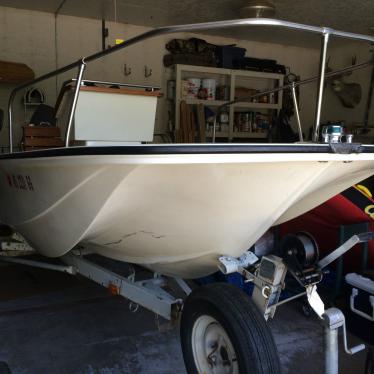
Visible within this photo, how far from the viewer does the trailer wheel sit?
4.73 feet

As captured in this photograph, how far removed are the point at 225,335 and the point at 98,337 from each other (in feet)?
3.12

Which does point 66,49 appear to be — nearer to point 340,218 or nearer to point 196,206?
point 340,218

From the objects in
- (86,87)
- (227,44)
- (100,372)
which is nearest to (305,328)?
(100,372)

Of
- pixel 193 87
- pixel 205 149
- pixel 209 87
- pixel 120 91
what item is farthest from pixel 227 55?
pixel 205 149

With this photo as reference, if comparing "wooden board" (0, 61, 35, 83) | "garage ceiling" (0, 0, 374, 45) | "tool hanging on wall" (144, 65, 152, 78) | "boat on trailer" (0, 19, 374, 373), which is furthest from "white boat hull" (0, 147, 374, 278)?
"tool hanging on wall" (144, 65, 152, 78)

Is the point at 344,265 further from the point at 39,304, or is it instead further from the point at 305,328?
the point at 39,304

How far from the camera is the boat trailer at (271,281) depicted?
1.50 meters

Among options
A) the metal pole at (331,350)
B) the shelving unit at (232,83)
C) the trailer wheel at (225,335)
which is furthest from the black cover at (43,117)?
the shelving unit at (232,83)

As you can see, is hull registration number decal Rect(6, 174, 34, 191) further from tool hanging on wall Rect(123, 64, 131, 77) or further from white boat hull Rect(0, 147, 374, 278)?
tool hanging on wall Rect(123, 64, 131, 77)

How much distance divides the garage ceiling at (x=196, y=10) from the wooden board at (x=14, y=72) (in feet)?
2.41

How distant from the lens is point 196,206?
1608mm

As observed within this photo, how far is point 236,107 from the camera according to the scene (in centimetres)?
625

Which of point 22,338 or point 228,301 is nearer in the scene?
point 228,301

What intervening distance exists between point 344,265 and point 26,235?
2.01 meters
